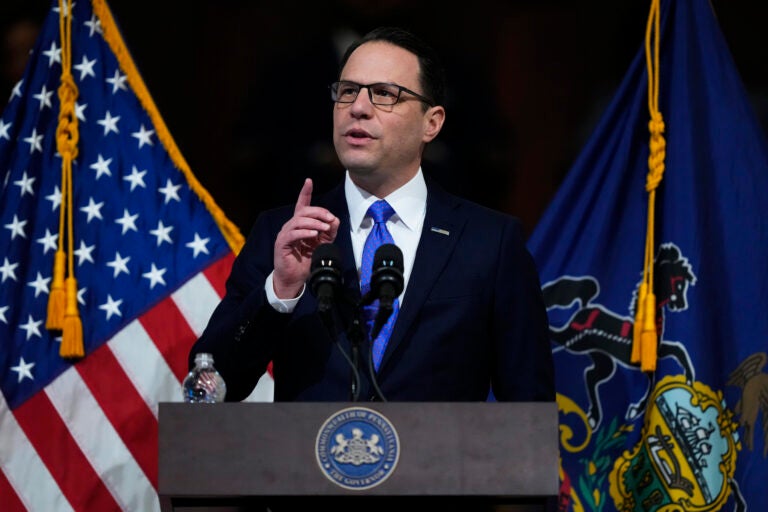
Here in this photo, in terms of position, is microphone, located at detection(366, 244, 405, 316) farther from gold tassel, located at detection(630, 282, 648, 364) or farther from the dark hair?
gold tassel, located at detection(630, 282, 648, 364)

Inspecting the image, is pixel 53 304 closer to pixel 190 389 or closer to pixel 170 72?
pixel 170 72

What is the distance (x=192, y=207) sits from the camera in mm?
3900

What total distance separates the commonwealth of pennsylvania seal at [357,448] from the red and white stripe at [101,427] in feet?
5.52

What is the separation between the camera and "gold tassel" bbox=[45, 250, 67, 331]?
12.0 feet

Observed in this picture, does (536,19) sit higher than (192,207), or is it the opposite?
(536,19)

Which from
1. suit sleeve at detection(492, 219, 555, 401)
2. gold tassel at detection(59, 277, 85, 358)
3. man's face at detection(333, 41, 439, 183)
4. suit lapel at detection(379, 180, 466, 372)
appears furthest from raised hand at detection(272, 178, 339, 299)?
gold tassel at detection(59, 277, 85, 358)

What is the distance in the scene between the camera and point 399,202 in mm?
2967

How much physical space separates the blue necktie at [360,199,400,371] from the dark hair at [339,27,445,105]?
0.31 metres

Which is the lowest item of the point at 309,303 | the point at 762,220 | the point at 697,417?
the point at 697,417

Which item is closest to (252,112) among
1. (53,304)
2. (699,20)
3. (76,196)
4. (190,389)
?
(76,196)

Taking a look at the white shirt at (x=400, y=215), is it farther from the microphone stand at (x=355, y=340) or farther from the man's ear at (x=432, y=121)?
the microphone stand at (x=355, y=340)

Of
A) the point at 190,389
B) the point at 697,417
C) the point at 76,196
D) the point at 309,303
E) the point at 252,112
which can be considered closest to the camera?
the point at 190,389

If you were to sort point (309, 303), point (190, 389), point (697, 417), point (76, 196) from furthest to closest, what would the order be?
point (76, 196) → point (697, 417) → point (309, 303) → point (190, 389)

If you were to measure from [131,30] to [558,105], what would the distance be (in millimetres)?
1396
